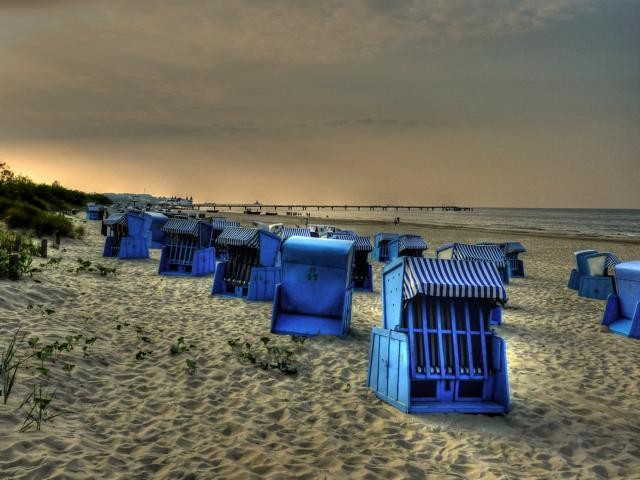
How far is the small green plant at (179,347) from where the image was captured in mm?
8070

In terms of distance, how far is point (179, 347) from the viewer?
328 inches

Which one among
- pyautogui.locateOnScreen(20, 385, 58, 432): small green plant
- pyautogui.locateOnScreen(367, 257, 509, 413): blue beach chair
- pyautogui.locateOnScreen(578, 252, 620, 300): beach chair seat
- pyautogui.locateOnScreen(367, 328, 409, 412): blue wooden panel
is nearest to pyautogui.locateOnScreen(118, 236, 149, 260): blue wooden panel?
pyautogui.locateOnScreen(20, 385, 58, 432): small green plant

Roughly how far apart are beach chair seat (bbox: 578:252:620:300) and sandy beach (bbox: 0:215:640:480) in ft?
18.1

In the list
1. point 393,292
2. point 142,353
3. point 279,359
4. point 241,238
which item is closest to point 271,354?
point 279,359

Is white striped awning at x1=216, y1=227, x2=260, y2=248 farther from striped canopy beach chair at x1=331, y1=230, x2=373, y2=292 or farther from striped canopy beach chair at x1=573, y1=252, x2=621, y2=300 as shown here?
striped canopy beach chair at x1=573, y1=252, x2=621, y2=300

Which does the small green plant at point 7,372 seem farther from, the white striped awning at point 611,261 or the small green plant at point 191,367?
the white striped awning at point 611,261

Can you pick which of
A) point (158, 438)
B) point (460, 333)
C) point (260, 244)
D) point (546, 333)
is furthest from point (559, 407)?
point (260, 244)

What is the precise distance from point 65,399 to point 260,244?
754cm

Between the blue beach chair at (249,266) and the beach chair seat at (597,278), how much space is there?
36.0 ft

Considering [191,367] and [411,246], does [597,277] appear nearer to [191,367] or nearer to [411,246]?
[411,246]

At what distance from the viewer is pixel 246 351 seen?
27.7 ft

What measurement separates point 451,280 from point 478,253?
1051 centimetres

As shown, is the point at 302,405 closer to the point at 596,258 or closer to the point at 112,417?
the point at 112,417

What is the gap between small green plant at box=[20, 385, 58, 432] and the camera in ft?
16.1
